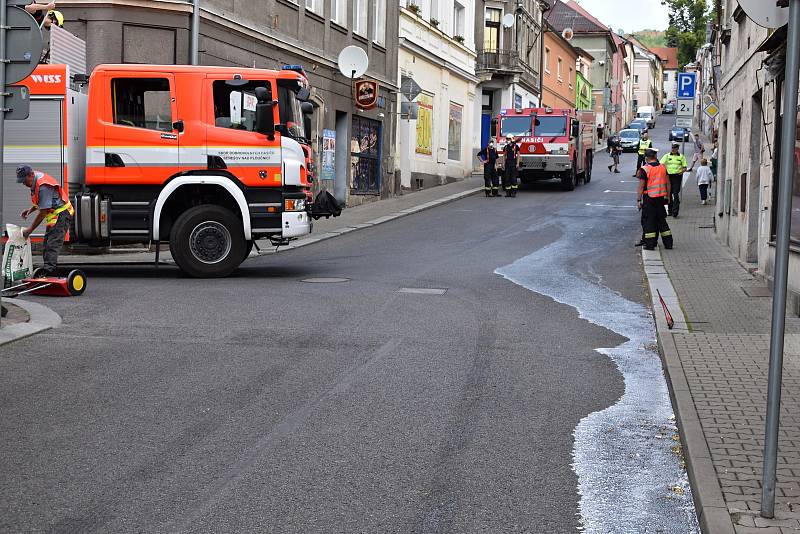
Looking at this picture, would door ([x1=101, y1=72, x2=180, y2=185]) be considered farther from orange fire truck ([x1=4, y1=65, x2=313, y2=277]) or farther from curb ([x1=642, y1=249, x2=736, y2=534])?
curb ([x1=642, y1=249, x2=736, y2=534])

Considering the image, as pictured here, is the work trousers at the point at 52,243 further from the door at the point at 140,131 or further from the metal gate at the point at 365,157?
the metal gate at the point at 365,157

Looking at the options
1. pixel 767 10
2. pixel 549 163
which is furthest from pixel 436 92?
pixel 767 10

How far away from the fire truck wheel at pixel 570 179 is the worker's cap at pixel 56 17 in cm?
1941

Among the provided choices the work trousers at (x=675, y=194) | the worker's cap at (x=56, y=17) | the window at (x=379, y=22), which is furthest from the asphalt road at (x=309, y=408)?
the window at (x=379, y=22)

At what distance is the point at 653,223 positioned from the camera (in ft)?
59.3

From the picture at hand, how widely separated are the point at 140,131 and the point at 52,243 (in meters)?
2.21

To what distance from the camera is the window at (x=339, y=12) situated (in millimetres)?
28253

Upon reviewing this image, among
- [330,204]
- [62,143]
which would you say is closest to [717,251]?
[330,204]

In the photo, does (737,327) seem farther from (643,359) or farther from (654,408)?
(654,408)

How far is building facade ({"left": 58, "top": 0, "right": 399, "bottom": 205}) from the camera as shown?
19.1 m

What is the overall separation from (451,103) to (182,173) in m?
27.2

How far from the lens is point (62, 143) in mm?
14219

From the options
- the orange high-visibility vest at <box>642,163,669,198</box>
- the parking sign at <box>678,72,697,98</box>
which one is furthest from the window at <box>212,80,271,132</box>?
the parking sign at <box>678,72,697,98</box>

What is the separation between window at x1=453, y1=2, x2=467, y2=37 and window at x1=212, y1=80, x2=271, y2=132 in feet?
91.6
